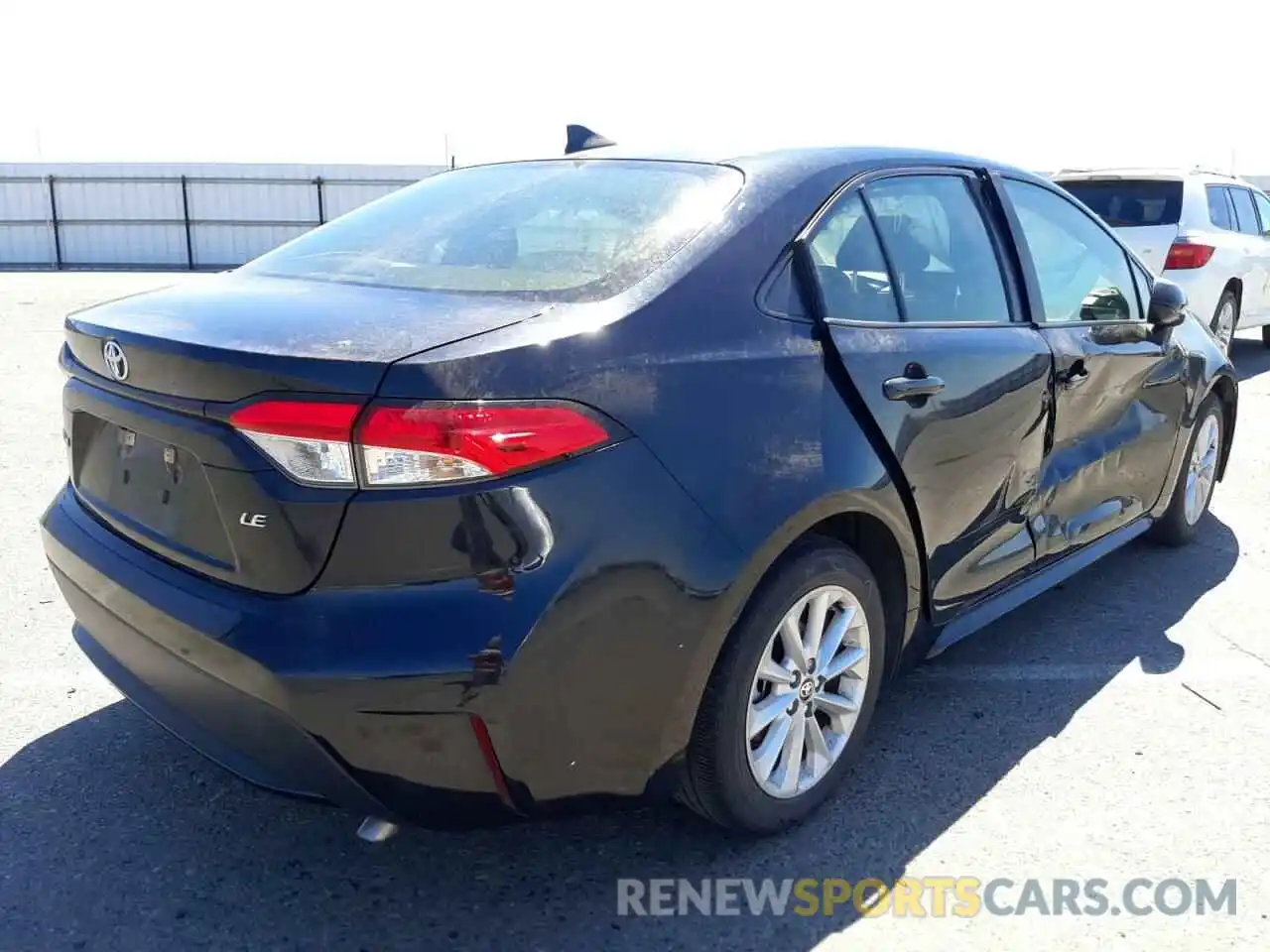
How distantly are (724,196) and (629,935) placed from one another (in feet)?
5.44

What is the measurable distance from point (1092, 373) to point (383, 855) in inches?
102

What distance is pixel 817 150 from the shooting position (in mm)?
2846

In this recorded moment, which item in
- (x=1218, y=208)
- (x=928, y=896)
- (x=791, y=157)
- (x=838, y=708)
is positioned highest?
(x=791, y=157)

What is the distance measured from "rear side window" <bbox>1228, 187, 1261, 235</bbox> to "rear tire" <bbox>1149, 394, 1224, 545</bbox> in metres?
5.48

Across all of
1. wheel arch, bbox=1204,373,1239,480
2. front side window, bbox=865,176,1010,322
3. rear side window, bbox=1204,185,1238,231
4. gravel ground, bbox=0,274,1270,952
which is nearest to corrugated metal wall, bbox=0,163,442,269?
rear side window, bbox=1204,185,1238,231

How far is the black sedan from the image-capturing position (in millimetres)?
1943

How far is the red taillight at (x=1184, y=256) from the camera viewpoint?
839 cm

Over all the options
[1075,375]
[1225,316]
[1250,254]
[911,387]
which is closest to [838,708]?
[911,387]

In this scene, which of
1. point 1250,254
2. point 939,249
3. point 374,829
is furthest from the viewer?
point 1250,254

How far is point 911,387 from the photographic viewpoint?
2.69 m

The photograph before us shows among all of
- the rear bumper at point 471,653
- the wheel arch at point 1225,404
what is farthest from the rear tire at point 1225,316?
the rear bumper at point 471,653

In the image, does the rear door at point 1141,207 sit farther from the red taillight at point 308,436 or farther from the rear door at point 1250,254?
the red taillight at point 308,436

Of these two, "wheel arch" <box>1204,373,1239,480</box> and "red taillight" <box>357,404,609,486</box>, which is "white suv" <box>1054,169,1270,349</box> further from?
"red taillight" <box>357,404,609,486</box>

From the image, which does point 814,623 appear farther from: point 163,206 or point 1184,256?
point 163,206
